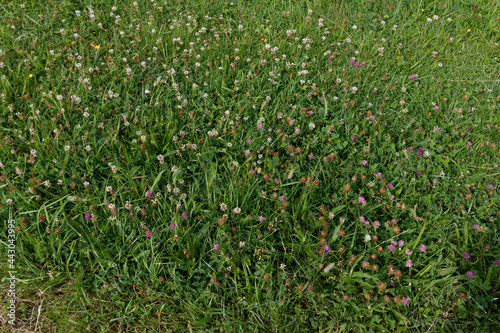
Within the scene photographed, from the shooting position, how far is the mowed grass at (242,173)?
2.31 meters

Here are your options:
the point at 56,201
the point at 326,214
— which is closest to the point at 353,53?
the point at 326,214

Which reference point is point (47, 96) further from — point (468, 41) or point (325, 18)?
point (468, 41)

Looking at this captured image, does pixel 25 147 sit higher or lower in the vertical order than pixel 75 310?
higher

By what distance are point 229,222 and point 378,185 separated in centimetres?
128

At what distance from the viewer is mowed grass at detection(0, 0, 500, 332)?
2312 millimetres

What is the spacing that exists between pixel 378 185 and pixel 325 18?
2.48 metres

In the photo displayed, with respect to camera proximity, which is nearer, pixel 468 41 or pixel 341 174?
pixel 341 174

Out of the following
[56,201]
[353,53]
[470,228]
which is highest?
[353,53]

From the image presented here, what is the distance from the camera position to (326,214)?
2668 millimetres

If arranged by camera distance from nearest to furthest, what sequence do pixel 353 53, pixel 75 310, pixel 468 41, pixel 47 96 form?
pixel 75 310 → pixel 47 96 → pixel 353 53 → pixel 468 41

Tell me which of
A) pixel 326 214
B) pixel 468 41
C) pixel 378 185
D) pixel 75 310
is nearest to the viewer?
pixel 75 310

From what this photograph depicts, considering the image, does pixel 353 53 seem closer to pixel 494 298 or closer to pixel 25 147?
pixel 494 298

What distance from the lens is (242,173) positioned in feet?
9.05

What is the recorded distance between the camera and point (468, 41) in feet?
14.1
